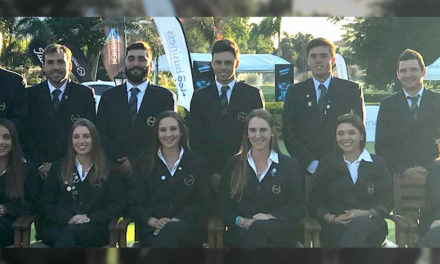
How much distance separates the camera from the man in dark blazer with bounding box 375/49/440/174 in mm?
3934

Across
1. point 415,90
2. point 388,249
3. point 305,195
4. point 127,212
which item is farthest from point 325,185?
point 127,212

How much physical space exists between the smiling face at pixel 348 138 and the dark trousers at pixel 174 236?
1.00 meters

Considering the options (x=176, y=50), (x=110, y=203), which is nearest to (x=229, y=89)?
(x=176, y=50)

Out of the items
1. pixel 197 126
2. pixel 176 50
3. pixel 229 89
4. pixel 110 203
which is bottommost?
pixel 110 203

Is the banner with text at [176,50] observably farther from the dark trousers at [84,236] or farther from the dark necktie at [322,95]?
the dark trousers at [84,236]

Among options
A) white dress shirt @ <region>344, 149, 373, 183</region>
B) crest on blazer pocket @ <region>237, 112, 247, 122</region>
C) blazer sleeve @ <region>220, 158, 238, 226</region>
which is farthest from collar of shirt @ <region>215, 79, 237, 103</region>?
white dress shirt @ <region>344, 149, 373, 183</region>

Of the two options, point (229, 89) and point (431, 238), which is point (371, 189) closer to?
point (431, 238)

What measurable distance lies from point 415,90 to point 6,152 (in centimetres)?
254

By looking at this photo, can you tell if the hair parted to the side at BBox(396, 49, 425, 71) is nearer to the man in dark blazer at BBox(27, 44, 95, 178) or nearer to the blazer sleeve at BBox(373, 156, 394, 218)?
the blazer sleeve at BBox(373, 156, 394, 218)

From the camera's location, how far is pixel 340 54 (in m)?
3.96

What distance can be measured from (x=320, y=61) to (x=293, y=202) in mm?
864

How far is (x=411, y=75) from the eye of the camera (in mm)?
3949

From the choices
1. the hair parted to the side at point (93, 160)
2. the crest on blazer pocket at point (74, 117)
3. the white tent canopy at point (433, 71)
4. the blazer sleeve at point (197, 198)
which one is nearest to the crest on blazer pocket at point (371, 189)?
the white tent canopy at point (433, 71)

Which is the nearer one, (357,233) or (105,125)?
(357,233)
